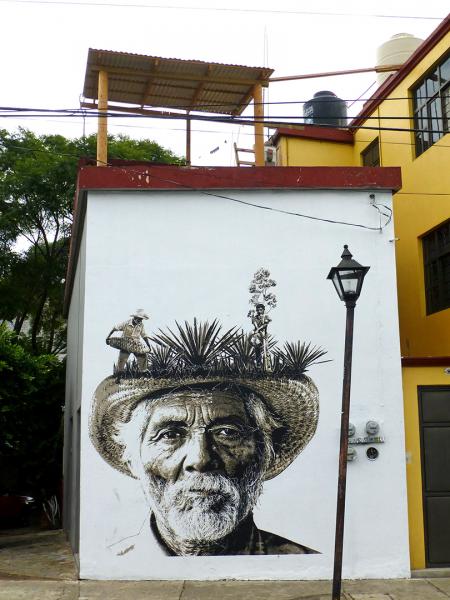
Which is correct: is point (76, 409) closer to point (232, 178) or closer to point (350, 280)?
point (232, 178)

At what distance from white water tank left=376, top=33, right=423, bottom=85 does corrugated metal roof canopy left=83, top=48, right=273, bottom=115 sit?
4.38 metres

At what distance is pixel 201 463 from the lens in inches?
375

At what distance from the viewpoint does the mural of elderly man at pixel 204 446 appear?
368 inches

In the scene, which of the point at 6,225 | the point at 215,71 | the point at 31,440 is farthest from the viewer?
the point at 6,225

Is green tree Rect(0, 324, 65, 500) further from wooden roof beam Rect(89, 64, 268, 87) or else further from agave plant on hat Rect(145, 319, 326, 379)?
agave plant on hat Rect(145, 319, 326, 379)

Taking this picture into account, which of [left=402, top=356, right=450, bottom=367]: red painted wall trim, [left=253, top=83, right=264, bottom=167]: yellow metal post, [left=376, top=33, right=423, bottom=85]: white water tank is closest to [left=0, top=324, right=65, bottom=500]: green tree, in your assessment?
[left=253, top=83, right=264, bottom=167]: yellow metal post

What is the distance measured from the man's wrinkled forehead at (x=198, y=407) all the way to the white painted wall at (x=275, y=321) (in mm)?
898

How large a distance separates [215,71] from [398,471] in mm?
8325

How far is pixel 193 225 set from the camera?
33.1 feet

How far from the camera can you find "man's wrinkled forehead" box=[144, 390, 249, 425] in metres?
9.58

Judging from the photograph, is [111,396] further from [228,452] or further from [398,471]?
[398,471]

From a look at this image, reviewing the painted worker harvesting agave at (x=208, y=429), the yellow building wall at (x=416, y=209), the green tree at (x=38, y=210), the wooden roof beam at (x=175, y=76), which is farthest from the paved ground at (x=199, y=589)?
the green tree at (x=38, y=210)

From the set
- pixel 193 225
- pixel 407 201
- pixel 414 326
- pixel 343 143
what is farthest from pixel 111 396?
pixel 343 143

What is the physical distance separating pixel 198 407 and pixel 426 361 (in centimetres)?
322
